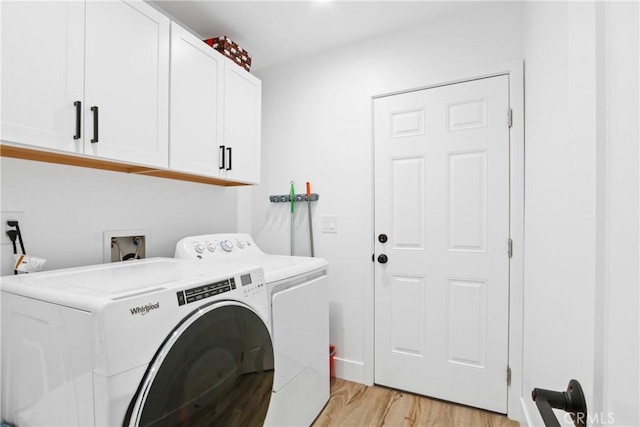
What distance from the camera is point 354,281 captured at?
2.27m

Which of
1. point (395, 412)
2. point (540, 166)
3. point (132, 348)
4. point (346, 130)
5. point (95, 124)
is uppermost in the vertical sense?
point (346, 130)

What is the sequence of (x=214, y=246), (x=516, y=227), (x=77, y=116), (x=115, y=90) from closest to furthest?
1. (x=77, y=116)
2. (x=115, y=90)
3. (x=516, y=227)
4. (x=214, y=246)

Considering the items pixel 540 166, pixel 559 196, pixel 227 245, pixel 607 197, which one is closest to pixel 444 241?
pixel 540 166

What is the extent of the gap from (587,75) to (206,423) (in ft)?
4.36

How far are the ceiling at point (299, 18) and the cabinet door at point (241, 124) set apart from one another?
1.15ft

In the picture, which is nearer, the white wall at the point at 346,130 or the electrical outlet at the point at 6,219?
the electrical outlet at the point at 6,219

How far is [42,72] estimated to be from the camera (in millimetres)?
1050

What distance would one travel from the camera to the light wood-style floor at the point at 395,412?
1.78 metres

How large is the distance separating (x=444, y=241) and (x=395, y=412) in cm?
112

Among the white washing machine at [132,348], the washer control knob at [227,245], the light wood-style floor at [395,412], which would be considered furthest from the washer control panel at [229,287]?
the light wood-style floor at [395,412]

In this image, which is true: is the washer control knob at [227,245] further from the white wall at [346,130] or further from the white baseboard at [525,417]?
the white baseboard at [525,417]

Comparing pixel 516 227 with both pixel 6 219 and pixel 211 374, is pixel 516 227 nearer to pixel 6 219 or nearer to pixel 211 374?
pixel 211 374

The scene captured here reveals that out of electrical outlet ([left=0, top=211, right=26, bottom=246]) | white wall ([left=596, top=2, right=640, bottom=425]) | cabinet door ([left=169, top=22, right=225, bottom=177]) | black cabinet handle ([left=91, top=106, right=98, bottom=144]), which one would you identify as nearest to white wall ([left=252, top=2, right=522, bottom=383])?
cabinet door ([left=169, top=22, right=225, bottom=177])

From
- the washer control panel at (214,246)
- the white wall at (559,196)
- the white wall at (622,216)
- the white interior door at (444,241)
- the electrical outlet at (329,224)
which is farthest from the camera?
the electrical outlet at (329,224)
